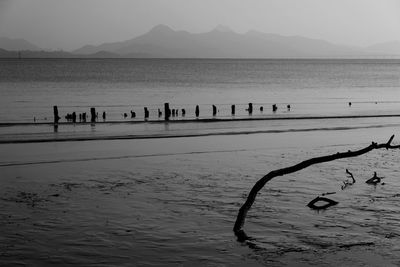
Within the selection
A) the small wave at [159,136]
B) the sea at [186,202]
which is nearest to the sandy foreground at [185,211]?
the sea at [186,202]

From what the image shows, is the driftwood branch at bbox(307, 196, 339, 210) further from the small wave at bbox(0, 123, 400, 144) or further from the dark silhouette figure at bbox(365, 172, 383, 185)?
the small wave at bbox(0, 123, 400, 144)

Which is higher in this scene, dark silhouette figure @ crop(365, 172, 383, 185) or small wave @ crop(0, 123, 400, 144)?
small wave @ crop(0, 123, 400, 144)

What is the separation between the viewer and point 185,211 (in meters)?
15.4

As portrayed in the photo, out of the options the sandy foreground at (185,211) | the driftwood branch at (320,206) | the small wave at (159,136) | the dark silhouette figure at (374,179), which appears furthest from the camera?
the small wave at (159,136)

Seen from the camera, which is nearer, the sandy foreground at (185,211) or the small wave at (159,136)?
the sandy foreground at (185,211)

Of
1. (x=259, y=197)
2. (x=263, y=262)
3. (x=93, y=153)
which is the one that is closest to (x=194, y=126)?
(x=93, y=153)

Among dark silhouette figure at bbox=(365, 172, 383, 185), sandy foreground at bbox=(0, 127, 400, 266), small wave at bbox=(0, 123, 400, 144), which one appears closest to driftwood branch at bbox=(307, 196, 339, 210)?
sandy foreground at bbox=(0, 127, 400, 266)

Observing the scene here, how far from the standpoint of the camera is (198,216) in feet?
48.9

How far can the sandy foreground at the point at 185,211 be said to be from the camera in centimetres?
1198

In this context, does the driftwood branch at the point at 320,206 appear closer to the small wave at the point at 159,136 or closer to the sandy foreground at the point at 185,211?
the sandy foreground at the point at 185,211

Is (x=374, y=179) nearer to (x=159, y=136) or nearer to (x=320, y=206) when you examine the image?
(x=320, y=206)

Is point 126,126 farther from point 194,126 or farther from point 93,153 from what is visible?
point 93,153

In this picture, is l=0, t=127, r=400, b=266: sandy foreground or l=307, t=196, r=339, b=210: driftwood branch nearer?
l=0, t=127, r=400, b=266: sandy foreground

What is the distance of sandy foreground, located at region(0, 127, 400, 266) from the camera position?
12.0 meters
